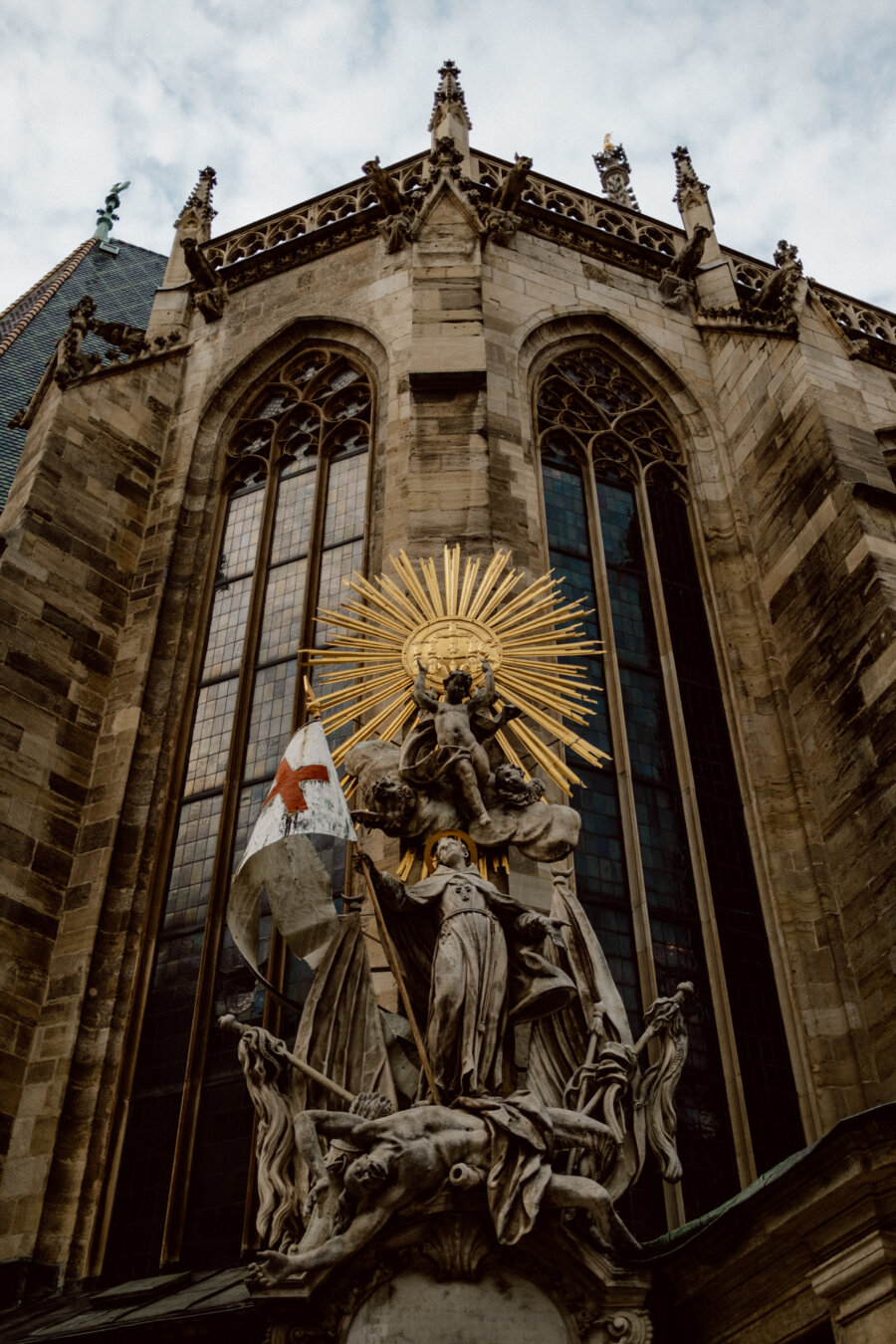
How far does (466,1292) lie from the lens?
5.67 m

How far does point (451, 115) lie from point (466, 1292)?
42.6ft

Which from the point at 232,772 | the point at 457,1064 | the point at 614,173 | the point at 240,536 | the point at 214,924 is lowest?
the point at 457,1064

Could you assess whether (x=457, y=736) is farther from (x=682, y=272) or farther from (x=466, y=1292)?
(x=682, y=272)

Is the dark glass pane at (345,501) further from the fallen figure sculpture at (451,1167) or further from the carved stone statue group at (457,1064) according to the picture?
the fallen figure sculpture at (451,1167)

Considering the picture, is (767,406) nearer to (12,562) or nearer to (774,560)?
(774,560)

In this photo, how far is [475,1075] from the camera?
20.0ft

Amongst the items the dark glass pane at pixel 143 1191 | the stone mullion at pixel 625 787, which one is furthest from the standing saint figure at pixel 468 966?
the dark glass pane at pixel 143 1191

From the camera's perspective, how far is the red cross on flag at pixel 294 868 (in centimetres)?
695

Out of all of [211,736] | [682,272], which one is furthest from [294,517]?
[682,272]

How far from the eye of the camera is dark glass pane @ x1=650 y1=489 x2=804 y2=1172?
30.0 feet

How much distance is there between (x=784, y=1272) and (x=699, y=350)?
412 inches

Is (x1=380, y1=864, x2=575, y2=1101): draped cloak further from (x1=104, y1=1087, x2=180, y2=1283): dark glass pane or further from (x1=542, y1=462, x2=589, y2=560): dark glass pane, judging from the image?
(x1=542, y1=462, x2=589, y2=560): dark glass pane

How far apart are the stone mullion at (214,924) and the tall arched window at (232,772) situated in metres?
0.01

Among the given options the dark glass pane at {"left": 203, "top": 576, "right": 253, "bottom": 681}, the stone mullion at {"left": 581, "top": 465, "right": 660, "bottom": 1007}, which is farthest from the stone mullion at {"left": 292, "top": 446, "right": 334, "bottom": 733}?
the stone mullion at {"left": 581, "top": 465, "right": 660, "bottom": 1007}
